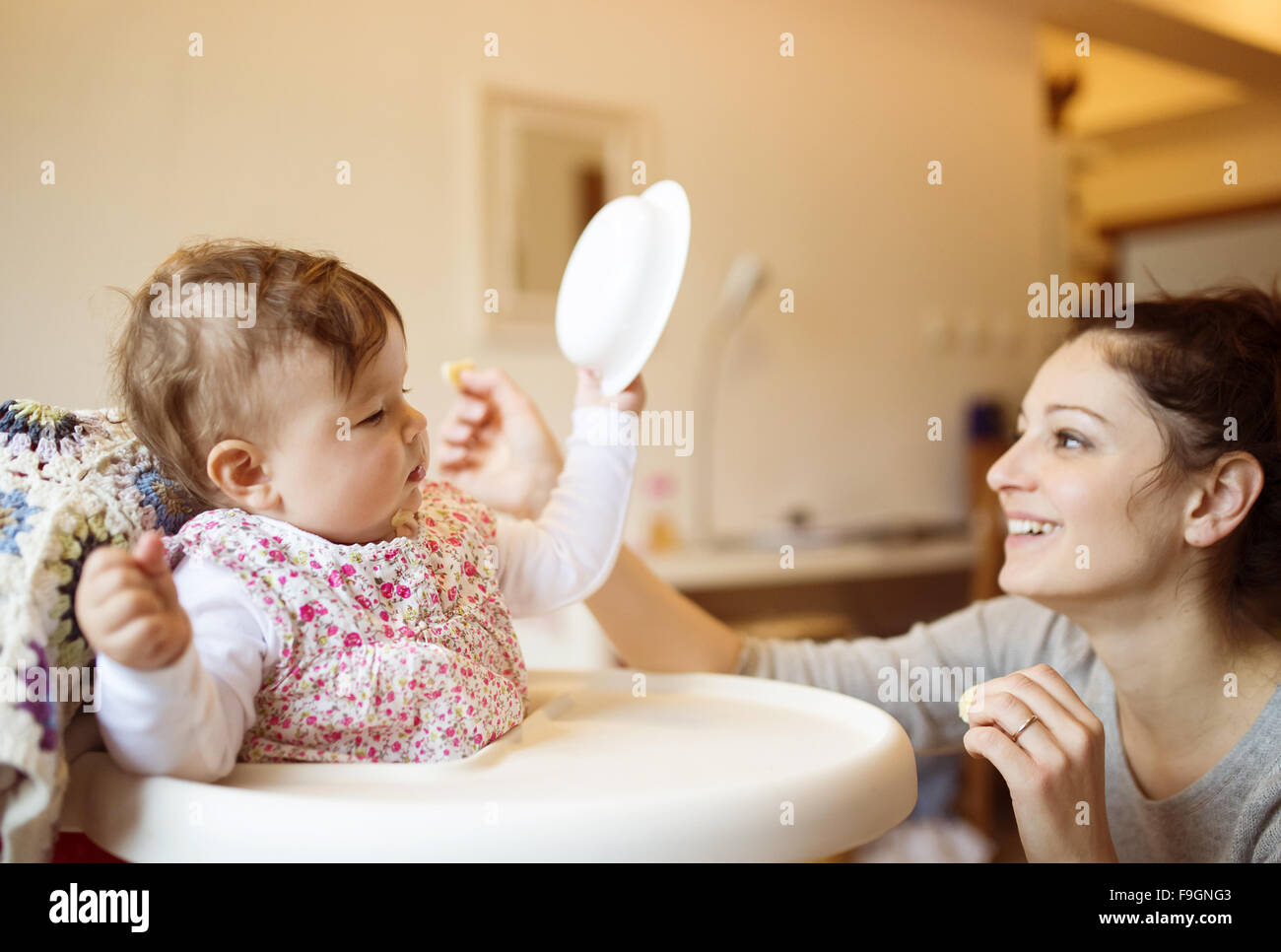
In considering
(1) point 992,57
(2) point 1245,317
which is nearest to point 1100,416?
(2) point 1245,317

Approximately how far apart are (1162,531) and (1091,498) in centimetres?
5

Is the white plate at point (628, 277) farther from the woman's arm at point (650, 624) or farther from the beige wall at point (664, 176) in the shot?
the woman's arm at point (650, 624)

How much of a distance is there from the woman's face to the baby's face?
1.56 ft

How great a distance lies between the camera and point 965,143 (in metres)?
2.93

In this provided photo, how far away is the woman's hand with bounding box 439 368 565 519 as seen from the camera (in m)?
0.81

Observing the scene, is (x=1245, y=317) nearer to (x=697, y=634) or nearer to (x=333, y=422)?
(x=697, y=634)

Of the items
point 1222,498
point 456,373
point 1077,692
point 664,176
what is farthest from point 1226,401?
point 664,176

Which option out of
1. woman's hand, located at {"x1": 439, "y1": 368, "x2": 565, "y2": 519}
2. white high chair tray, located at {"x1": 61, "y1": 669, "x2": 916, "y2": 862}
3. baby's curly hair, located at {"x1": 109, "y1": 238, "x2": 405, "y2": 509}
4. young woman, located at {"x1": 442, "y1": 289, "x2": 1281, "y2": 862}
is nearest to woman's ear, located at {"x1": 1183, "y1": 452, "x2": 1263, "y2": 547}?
young woman, located at {"x1": 442, "y1": 289, "x2": 1281, "y2": 862}

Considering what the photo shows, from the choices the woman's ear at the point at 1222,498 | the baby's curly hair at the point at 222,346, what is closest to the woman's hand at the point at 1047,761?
the woman's ear at the point at 1222,498

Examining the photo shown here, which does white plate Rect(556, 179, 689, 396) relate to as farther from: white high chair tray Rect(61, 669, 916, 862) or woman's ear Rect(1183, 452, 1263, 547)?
woman's ear Rect(1183, 452, 1263, 547)

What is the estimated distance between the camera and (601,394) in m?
0.69

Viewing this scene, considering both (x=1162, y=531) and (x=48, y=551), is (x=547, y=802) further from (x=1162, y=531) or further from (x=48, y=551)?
(x=1162, y=531)

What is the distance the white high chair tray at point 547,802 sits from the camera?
1.33ft
